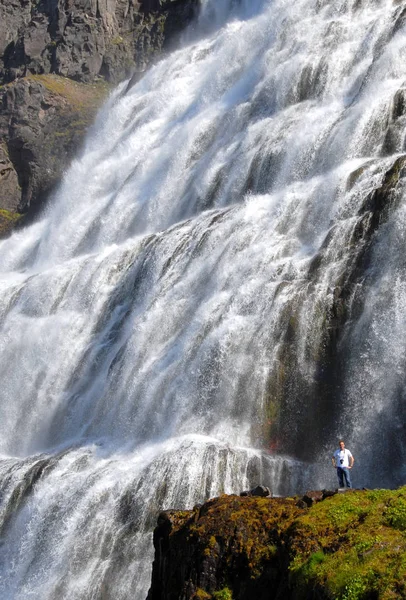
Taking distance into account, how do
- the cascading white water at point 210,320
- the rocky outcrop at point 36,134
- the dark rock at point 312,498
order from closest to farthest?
the dark rock at point 312,498 < the cascading white water at point 210,320 < the rocky outcrop at point 36,134

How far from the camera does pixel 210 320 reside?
894 inches

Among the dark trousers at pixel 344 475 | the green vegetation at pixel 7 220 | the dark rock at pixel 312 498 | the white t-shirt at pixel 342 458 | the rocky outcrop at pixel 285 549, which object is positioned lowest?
the green vegetation at pixel 7 220

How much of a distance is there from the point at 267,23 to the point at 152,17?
2895 centimetres

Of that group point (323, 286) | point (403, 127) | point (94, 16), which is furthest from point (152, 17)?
point (323, 286)

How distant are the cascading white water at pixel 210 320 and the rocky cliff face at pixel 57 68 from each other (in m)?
15.5

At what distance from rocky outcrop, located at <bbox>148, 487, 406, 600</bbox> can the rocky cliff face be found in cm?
4646

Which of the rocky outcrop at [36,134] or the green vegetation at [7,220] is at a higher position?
the rocky outcrop at [36,134]

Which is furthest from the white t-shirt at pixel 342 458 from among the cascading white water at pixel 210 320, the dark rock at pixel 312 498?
the dark rock at pixel 312 498

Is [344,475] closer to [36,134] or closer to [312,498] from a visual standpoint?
[312,498]

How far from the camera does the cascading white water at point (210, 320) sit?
1755 centimetres

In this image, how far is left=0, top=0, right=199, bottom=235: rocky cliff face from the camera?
58.2 metres

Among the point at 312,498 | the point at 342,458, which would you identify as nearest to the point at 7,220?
the point at 342,458

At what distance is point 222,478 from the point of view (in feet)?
56.3

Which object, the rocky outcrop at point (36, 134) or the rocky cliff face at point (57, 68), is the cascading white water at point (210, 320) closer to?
the rocky outcrop at point (36, 134)
